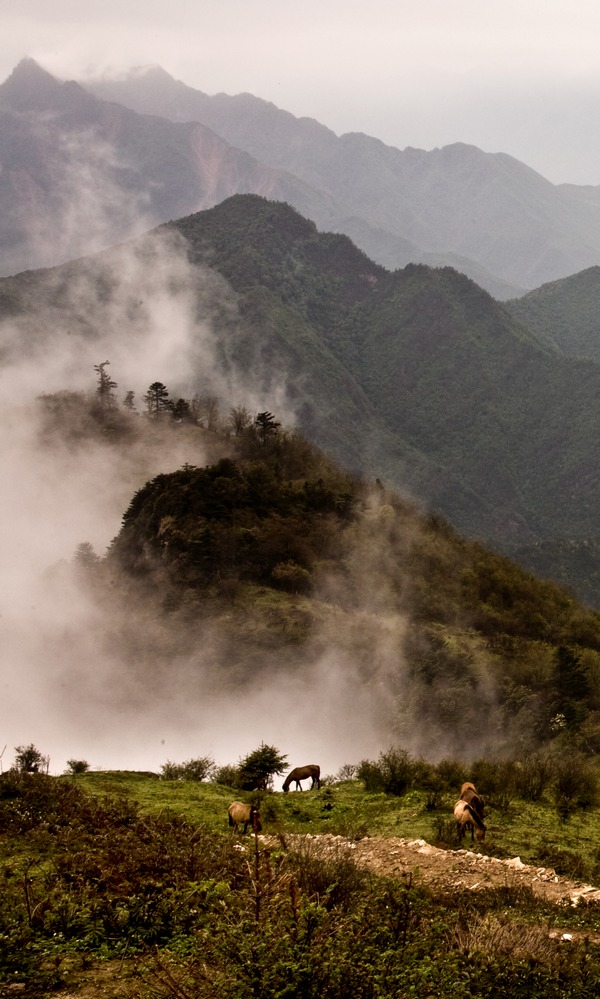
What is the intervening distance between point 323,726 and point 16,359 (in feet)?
515

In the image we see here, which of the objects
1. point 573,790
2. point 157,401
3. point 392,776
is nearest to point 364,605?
point 392,776

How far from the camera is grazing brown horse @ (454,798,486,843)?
703 inches

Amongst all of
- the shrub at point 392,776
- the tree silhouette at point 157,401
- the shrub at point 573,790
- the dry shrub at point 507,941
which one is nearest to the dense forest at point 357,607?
the shrub at point 573,790

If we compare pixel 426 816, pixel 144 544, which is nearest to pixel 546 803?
pixel 426 816

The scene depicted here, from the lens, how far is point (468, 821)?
1803 centimetres

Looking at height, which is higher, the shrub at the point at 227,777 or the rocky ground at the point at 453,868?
the shrub at the point at 227,777

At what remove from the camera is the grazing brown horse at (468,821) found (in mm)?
17859

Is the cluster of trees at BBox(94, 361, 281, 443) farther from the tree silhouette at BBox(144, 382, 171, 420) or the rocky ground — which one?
the rocky ground

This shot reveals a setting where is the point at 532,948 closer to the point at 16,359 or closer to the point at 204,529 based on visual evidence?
the point at 204,529

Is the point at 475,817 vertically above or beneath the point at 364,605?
beneath

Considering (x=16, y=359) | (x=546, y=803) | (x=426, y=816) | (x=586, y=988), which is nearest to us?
(x=586, y=988)

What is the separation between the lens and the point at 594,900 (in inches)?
533

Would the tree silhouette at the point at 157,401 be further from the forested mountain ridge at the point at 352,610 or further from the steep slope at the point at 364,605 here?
the forested mountain ridge at the point at 352,610

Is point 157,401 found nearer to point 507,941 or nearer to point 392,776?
point 392,776
